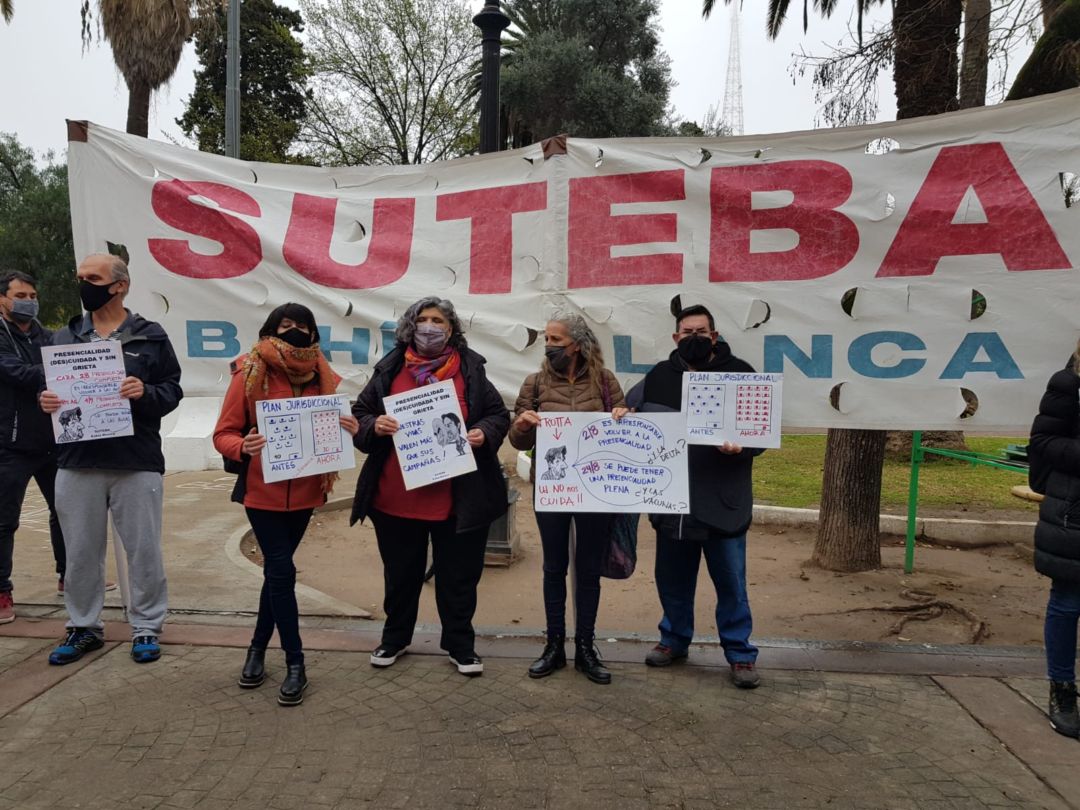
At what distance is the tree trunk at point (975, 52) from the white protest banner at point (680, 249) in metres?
2.87

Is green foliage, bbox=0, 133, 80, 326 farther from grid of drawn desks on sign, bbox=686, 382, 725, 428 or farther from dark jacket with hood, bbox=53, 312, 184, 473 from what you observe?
grid of drawn desks on sign, bbox=686, 382, 725, 428

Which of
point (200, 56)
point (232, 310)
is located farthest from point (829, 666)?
point (200, 56)

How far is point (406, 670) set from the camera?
155 inches

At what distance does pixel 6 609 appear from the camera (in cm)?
451

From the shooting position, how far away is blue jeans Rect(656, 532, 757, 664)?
149 inches

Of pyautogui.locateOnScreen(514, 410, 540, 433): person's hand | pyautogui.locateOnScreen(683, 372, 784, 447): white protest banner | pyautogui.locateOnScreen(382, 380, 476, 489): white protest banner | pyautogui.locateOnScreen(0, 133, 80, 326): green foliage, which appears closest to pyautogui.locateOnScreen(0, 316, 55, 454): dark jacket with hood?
pyautogui.locateOnScreen(382, 380, 476, 489): white protest banner

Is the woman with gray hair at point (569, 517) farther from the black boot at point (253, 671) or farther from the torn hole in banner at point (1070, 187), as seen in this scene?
the torn hole in banner at point (1070, 187)

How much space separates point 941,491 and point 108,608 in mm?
8839

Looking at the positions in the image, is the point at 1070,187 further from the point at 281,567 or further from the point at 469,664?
the point at 281,567

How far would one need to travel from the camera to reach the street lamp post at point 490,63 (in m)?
5.88

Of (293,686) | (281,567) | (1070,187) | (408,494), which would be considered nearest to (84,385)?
(281,567)

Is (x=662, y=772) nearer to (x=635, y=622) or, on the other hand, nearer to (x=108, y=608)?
(x=635, y=622)

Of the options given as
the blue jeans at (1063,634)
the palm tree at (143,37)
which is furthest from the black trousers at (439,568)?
the palm tree at (143,37)

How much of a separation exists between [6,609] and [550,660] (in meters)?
3.28
